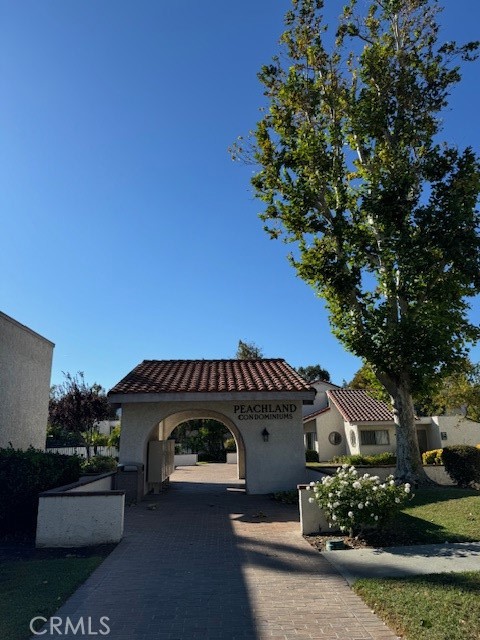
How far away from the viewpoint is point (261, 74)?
18.4 m

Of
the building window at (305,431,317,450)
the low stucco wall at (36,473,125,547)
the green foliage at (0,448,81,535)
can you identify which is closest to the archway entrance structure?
the green foliage at (0,448,81,535)

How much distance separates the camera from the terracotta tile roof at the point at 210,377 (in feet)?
53.7

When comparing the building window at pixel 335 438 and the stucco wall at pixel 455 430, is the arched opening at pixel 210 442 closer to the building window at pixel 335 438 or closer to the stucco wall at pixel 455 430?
the building window at pixel 335 438

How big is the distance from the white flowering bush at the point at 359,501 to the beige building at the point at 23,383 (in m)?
8.68

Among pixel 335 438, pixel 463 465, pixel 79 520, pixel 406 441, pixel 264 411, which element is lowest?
pixel 79 520

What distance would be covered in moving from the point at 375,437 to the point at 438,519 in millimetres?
24177

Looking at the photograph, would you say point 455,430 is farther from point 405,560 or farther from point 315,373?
point 315,373

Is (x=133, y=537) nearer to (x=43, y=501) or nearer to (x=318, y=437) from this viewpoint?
(x=43, y=501)

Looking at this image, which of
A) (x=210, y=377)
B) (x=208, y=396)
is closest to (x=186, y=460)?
(x=210, y=377)

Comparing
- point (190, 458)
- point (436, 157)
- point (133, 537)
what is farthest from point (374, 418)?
point (133, 537)

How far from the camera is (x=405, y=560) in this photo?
306 inches

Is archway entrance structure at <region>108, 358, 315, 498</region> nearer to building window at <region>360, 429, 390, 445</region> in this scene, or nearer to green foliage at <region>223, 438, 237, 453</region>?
building window at <region>360, 429, 390, 445</region>

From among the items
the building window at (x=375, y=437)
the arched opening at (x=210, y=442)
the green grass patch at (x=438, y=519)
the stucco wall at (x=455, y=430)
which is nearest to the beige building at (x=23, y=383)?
the green grass patch at (x=438, y=519)

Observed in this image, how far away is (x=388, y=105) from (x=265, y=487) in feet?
47.3
